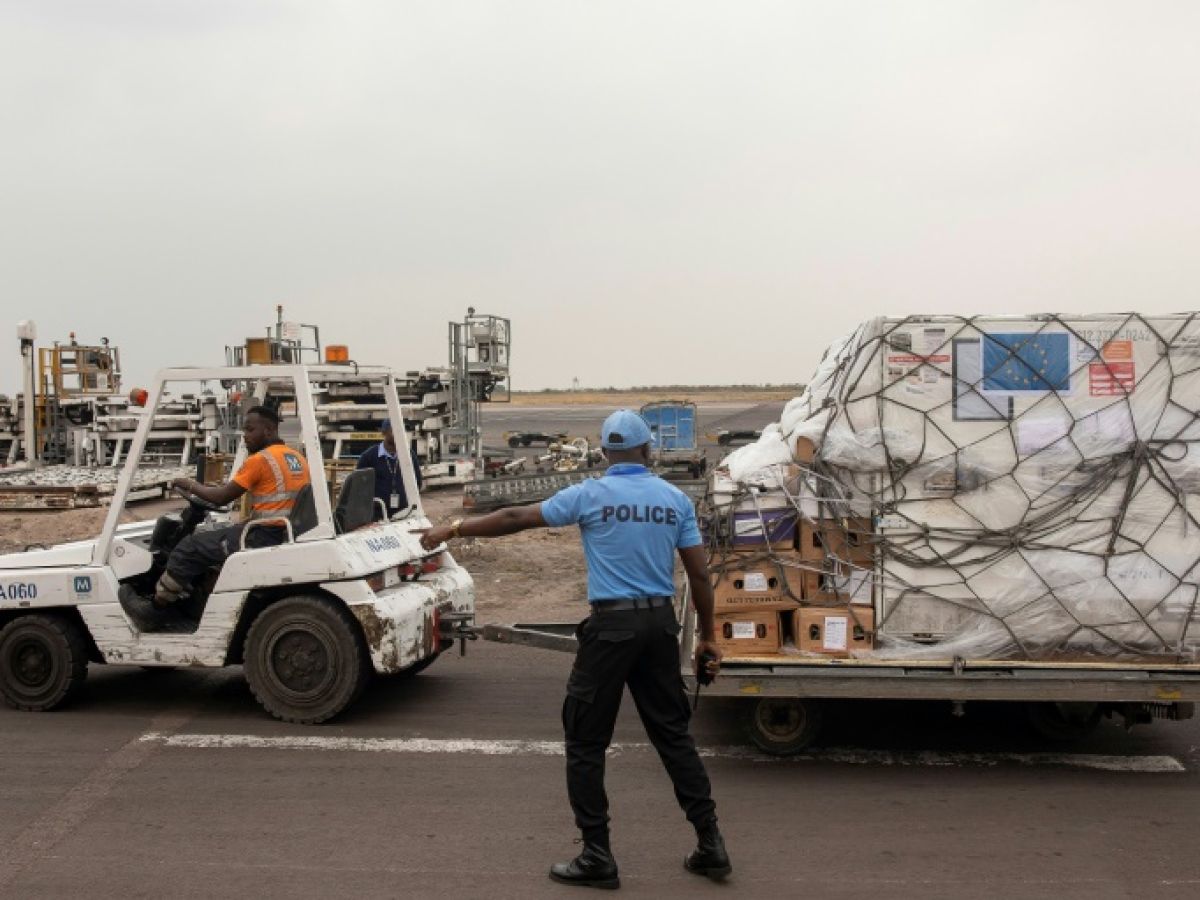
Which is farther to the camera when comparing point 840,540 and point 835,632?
point 840,540

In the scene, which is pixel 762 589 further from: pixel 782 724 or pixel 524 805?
pixel 524 805

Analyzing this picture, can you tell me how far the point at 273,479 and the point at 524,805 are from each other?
2388mm

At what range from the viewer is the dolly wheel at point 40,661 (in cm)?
652

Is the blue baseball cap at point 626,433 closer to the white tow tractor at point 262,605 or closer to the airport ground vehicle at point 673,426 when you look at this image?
the white tow tractor at point 262,605

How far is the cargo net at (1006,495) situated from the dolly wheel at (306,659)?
7.00 ft

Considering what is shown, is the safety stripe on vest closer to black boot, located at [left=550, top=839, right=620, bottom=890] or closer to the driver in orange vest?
the driver in orange vest

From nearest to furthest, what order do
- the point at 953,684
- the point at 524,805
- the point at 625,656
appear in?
1. the point at 625,656
2. the point at 524,805
3. the point at 953,684

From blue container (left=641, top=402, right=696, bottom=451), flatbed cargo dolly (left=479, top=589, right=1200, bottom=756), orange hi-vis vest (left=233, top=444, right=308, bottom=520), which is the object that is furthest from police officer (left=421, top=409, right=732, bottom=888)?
blue container (left=641, top=402, right=696, bottom=451)

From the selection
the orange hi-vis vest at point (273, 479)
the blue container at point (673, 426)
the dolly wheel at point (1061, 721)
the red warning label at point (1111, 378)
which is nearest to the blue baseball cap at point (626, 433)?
the red warning label at point (1111, 378)

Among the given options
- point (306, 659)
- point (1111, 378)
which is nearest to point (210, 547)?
point (306, 659)

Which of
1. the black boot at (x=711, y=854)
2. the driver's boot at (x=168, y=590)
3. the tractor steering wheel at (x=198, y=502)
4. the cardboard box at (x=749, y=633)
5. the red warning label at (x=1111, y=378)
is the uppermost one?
the red warning label at (x=1111, y=378)

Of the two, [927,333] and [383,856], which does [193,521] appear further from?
[927,333]

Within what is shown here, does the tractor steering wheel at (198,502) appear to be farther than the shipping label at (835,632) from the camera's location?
Yes

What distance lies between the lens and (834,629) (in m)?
5.54
